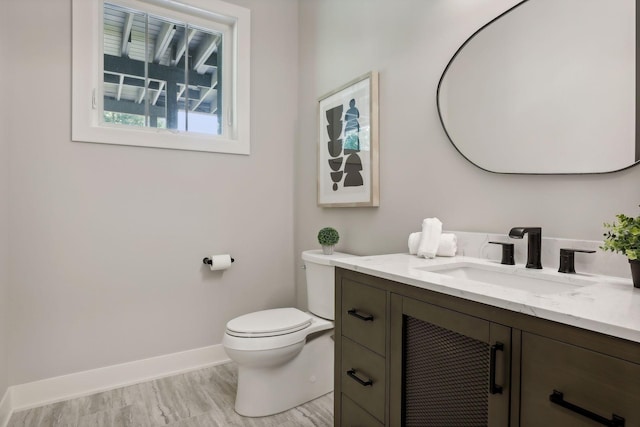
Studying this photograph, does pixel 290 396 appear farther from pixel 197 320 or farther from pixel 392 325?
pixel 392 325

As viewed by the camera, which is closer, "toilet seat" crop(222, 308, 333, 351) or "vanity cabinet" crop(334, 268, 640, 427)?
"vanity cabinet" crop(334, 268, 640, 427)

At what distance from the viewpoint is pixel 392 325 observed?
3.65 feet

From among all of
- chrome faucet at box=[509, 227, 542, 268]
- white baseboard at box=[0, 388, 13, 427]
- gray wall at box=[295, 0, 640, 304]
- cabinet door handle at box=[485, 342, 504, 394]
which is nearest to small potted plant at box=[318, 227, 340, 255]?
gray wall at box=[295, 0, 640, 304]

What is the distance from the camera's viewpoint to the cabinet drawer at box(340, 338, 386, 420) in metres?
1.18

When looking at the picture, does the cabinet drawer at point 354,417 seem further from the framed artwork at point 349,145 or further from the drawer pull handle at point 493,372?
the framed artwork at point 349,145

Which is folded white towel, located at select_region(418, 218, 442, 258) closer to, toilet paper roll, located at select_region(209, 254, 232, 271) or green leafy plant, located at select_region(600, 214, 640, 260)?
green leafy plant, located at select_region(600, 214, 640, 260)

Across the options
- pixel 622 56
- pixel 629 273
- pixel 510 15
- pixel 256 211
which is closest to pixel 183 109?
pixel 256 211

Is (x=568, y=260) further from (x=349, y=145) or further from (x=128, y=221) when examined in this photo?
(x=128, y=221)

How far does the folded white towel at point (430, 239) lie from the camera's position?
1.46 metres

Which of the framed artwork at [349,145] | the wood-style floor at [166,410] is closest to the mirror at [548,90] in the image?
the framed artwork at [349,145]

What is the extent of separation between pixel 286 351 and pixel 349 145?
1.19 meters

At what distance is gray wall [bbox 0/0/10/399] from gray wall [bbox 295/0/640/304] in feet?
5.70

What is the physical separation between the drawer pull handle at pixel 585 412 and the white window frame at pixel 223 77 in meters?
2.29

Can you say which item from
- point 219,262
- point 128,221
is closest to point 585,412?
point 219,262
